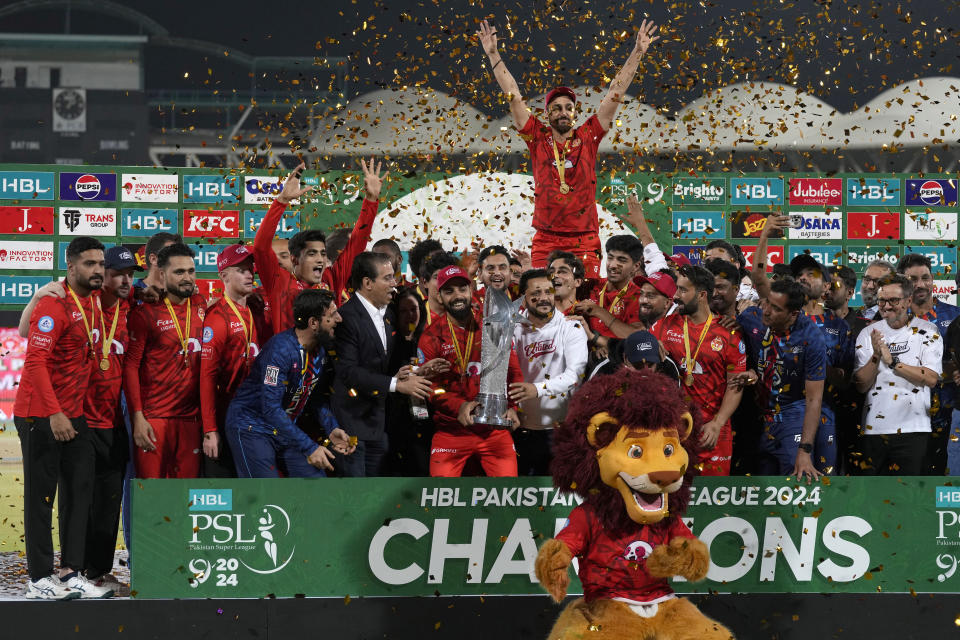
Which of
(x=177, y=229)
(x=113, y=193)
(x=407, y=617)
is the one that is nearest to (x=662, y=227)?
(x=177, y=229)

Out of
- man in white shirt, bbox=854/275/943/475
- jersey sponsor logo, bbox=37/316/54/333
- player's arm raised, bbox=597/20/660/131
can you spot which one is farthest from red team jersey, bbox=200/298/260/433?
man in white shirt, bbox=854/275/943/475

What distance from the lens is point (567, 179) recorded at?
22.9 feet

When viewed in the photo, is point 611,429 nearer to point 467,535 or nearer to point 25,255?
point 467,535

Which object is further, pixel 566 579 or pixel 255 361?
pixel 255 361

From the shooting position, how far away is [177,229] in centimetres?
1300

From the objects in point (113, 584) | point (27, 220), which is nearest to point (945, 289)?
point (113, 584)

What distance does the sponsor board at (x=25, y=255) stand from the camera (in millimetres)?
12977

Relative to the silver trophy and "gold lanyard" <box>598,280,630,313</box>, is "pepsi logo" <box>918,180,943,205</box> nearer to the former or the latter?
"gold lanyard" <box>598,280,630,313</box>

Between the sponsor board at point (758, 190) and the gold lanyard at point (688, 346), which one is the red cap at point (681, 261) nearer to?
the gold lanyard at point (688, 346)

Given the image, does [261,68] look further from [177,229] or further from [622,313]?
[622,313]

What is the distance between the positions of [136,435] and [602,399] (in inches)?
116

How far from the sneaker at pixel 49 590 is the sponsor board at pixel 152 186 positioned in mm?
8272

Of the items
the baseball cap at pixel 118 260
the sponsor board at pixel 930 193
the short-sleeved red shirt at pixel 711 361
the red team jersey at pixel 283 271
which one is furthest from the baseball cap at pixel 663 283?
the sponsor board at pixel 930 193

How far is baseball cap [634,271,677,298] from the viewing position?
6125mm
